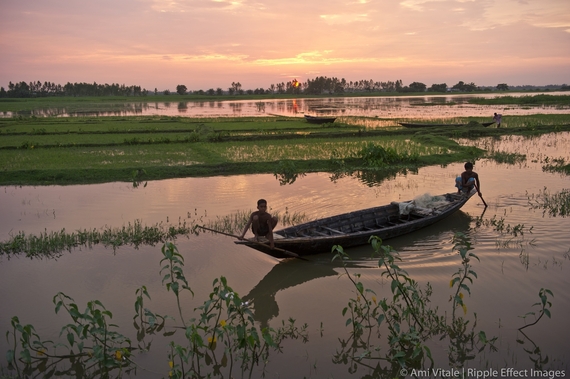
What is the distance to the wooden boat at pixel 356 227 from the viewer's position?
5.76 metres

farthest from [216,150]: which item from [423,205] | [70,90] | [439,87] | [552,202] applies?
[439,87]

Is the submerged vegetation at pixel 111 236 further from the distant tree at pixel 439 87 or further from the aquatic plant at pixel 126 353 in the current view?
the distant tree at pixel 439 87

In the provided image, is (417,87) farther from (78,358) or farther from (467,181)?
(78,358)

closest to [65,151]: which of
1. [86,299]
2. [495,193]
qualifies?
[86,299]

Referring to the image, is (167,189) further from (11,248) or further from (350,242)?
(350,242)

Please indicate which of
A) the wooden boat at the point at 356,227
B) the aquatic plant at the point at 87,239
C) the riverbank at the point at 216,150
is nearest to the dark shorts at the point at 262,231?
the wooden boat at the point at 356,227

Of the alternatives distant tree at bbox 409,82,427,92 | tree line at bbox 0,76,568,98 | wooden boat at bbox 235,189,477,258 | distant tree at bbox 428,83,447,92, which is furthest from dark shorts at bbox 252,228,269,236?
distant tree at bbox 428,83,447,92

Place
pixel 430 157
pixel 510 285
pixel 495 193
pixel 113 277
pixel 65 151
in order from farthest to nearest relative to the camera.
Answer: pixel 65 151 < pixel 430 157 < pixel 495 193 < pixel 113 277 < pixel 510 285

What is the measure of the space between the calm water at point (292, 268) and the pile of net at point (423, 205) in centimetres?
38

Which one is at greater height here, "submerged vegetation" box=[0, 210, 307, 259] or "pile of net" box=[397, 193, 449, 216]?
"pile of net" box=[397, 193, 449, 216]

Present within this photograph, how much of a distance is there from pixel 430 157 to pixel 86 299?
37.5ft

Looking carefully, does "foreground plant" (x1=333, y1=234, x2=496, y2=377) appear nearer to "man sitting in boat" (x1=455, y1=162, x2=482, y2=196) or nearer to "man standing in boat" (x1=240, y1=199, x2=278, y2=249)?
"man standing in boat" (x1=240, y1=199, x2=278, y2=249)

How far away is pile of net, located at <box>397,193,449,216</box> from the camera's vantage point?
736cm

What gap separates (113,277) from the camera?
5.61 meters
